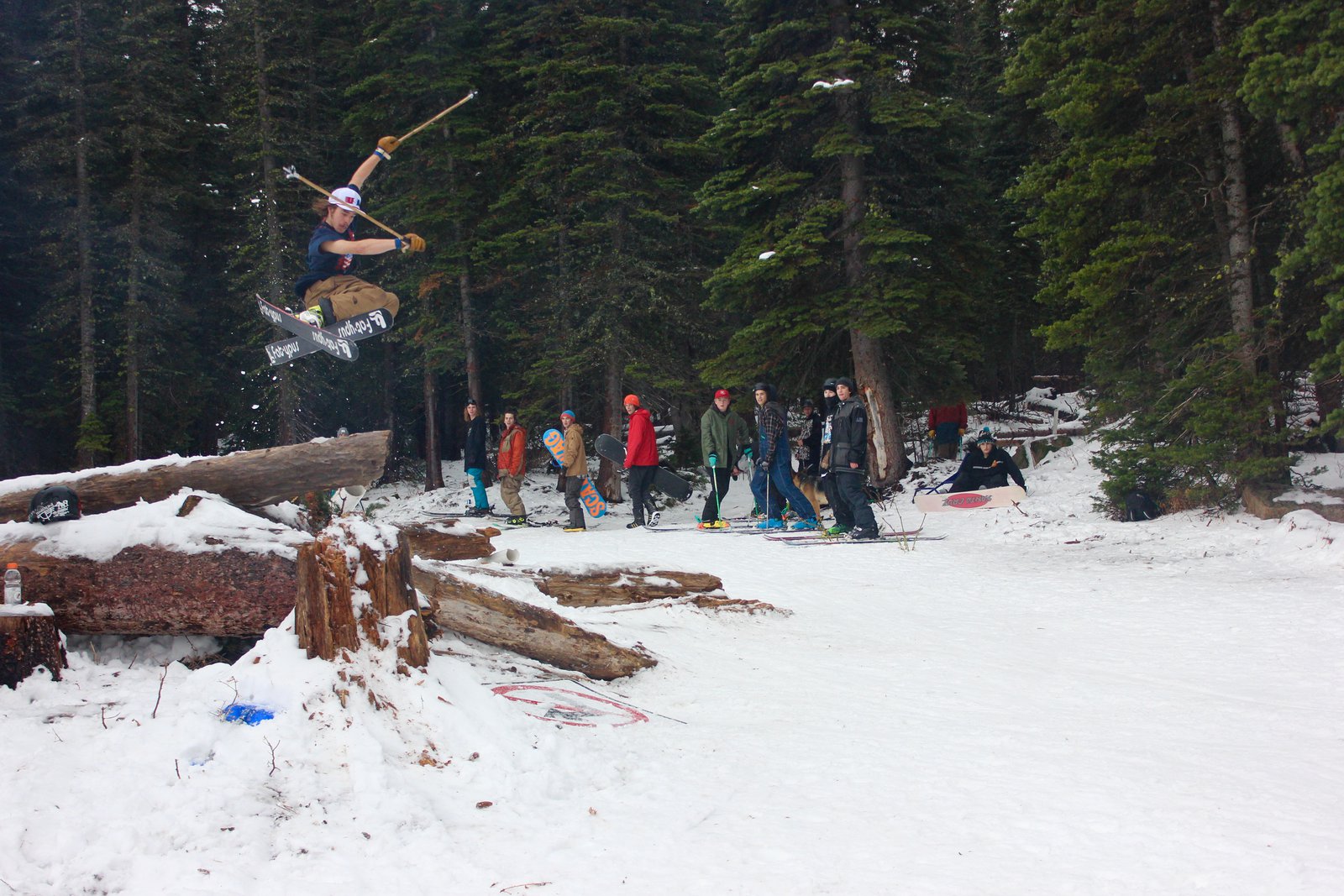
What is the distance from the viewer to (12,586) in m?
4.45

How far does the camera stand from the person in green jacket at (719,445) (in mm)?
15891

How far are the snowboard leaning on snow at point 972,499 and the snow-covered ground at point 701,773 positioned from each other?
7443 millimetres

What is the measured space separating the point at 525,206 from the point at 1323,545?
1774cm

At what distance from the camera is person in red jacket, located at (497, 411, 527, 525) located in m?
17.5

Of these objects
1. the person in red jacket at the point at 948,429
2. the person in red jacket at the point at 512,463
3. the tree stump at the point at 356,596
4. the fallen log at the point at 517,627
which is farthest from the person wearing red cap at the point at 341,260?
the person in red jacket at the point at 948,429

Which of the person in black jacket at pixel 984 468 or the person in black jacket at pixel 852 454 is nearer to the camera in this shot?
the person in black jacket at pixel 852 454

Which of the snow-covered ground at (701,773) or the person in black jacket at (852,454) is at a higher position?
the person in black jacket at (852,454)

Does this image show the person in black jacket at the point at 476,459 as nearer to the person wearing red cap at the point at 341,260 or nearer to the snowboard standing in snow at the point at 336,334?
the person wearing red cap at the point at 341,260

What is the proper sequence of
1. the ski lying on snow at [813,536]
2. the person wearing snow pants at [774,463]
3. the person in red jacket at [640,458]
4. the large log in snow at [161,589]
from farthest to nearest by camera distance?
the person in red jacket at [640,458] < the person wearing snow pants at [774,463] < the ski lying on snow at [813,536] < the large log in snow at [161,589]

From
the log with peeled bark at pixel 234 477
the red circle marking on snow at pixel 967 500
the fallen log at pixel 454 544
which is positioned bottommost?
the red circle marking on snow at pixel 967 500

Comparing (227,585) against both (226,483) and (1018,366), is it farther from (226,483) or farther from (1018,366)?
(1018,366)

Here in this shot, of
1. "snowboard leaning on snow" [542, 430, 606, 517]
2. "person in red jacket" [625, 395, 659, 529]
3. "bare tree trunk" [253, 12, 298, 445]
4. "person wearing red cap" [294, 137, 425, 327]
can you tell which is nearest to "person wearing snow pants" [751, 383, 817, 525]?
"person in red jacket" [625, 395, 659, 529]

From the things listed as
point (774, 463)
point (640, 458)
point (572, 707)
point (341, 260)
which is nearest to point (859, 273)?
point (774, 463)

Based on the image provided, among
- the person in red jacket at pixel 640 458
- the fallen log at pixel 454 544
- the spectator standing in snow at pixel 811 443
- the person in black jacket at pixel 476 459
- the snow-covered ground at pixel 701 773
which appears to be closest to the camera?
the snow-covered ground at pixel 701 773
